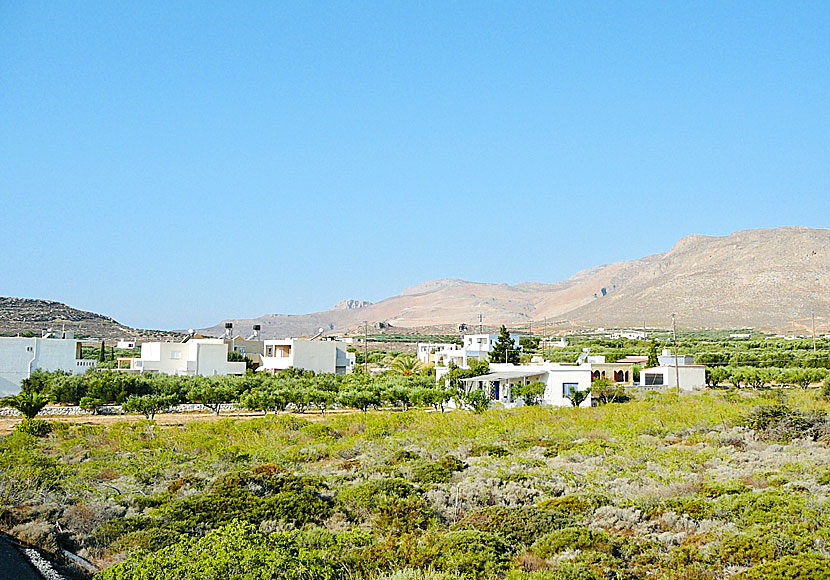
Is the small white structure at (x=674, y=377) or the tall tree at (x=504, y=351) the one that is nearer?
the small white structure at (x=674, y=377)

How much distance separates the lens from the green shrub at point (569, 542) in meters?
10.0

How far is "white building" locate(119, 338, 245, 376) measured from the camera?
4788 cm

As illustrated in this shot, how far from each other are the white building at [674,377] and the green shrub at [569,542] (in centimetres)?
2965

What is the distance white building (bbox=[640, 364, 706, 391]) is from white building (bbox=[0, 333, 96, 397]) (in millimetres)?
34441

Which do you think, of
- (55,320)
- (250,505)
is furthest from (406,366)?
(55,320)

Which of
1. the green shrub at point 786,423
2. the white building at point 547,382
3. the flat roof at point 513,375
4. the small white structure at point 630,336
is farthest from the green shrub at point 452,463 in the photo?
the small white structure at point 630,336

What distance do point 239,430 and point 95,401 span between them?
15.2 m

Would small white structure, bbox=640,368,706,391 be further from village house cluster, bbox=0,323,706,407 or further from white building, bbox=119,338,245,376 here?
white building, bbox=119,338,245,376

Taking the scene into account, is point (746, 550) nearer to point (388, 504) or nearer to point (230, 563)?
point (388, 504)

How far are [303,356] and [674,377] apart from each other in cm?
2540

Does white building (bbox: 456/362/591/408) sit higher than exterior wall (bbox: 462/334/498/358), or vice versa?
exterior wall (bbox: 462/334/498/358)

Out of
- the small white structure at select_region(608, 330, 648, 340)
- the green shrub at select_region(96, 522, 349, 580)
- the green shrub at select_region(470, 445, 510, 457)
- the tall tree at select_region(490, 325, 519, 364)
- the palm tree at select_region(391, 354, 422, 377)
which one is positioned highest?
the small white structure at select_region(608, 330, 648, 340)

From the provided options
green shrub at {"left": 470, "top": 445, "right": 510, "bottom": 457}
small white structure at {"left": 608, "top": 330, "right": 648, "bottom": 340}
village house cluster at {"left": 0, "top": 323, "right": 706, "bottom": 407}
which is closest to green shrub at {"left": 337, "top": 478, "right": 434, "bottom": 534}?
green shrub at {"left": 470, "top": 445, "right": 510, "bottom": 457}

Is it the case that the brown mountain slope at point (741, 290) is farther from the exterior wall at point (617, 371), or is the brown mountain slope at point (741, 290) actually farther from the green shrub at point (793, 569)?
the green shrub at point (793, 569)
